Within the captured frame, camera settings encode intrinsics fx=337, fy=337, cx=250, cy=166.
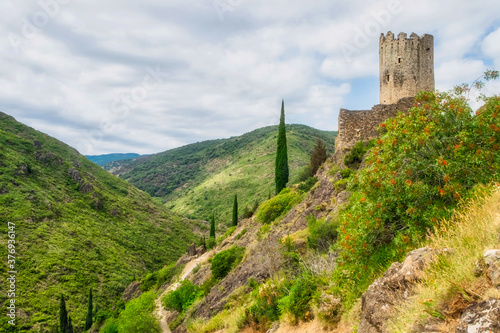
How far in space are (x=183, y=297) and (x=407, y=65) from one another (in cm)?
2319

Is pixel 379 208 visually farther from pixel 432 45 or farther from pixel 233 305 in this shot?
pixel 432 45

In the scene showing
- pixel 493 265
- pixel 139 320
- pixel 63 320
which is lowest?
pixel 63 320

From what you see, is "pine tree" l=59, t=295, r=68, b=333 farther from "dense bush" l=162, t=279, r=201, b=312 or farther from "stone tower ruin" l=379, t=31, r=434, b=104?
"stone tower ruin" l=379, t=31, r=434, b=104

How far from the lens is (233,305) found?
15.5 m

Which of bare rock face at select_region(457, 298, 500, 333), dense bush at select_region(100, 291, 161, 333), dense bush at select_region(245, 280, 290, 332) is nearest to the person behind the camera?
bare rock face at select_region(457, 298, 500, 333)

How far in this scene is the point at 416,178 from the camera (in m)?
7.59

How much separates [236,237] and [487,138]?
2731 centimetres

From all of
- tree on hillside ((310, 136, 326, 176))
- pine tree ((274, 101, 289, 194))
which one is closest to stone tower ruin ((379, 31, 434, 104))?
tree on hillside ((310, 136, 326, 176))

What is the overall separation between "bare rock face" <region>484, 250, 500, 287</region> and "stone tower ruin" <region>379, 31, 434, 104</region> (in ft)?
65.4

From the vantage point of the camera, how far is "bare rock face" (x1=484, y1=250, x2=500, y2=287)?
396 centimetres

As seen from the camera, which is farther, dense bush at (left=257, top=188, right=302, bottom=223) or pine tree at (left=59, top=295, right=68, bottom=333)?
pine tree at (left=59, top=295, right=68, bottom=333)

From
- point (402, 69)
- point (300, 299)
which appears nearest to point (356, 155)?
point (402, 69)

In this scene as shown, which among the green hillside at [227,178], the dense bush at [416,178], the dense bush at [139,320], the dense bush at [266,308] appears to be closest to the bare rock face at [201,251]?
the dense bush at [139,320]

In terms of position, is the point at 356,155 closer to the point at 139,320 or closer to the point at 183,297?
the point at 183,297
